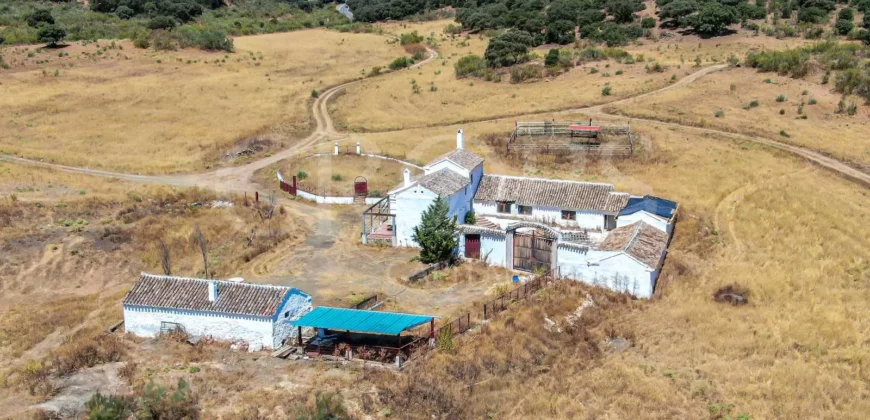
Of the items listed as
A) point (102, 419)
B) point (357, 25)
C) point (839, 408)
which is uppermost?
point (357, 25)

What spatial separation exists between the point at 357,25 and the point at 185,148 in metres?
64.5

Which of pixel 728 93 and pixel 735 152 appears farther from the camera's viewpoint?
pixel 728 93

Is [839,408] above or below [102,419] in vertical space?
below

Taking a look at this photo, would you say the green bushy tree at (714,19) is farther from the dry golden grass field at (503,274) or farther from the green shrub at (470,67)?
the green shrub at (470,67)

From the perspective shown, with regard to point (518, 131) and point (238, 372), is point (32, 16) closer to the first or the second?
point (518, 131)

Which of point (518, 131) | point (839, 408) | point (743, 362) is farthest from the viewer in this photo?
point (518, 131)

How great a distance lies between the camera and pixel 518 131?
205ft

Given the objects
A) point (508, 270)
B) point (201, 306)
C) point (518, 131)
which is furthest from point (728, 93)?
point (201, 306)

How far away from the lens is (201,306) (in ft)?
102

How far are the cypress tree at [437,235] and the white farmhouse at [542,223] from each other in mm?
1176

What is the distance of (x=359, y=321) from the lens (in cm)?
2953

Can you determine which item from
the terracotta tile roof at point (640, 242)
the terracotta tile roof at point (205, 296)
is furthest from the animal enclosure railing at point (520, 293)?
the terracotta tile roof at point (205, 296)

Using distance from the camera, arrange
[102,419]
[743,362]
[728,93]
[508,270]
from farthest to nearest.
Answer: [728,93] < [508,270] < [743,362] < [102,419]

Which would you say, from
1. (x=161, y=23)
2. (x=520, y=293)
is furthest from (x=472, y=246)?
(x=161, y=23)
